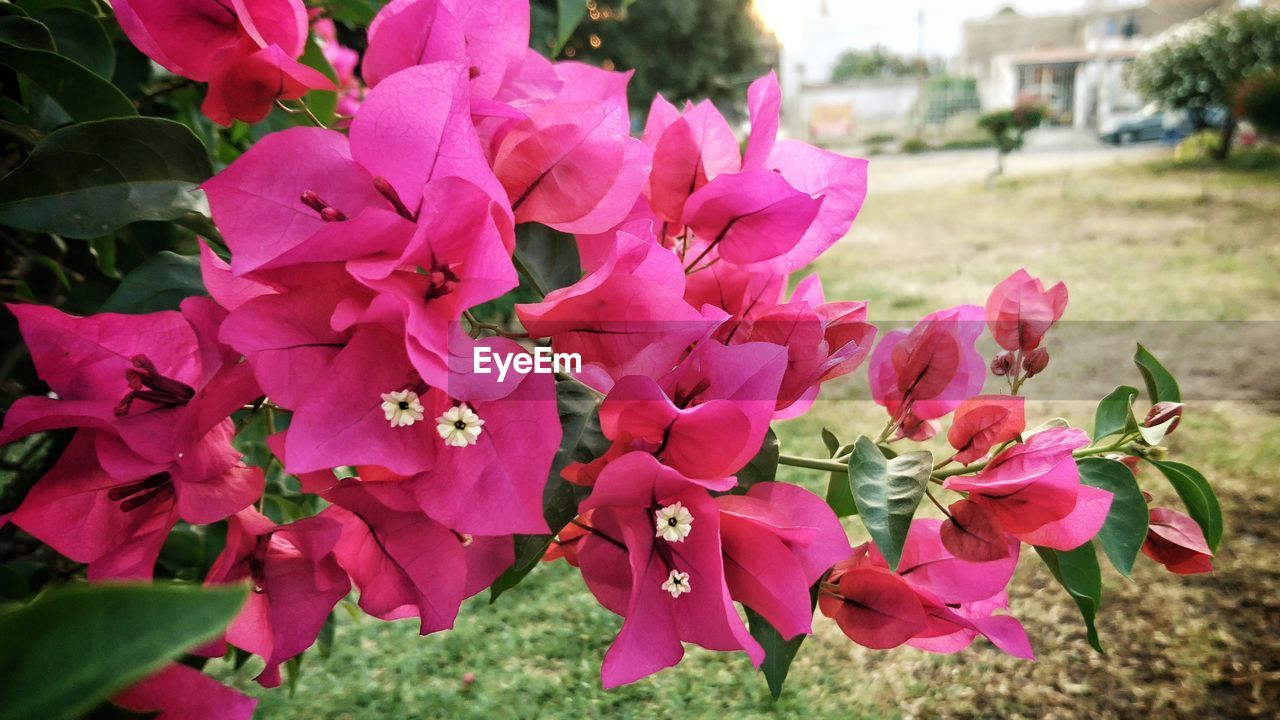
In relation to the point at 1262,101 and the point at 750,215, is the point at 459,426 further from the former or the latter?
the point at 1262,101

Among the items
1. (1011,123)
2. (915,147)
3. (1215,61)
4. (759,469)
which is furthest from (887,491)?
(915,147)

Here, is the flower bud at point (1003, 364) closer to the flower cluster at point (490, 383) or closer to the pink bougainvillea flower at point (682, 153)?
the flower cluster at point (490, 383)

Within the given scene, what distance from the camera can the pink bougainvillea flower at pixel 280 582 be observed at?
270 mm

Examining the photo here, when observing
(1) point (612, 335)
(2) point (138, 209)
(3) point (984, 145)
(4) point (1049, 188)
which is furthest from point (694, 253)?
(3) point (984, 145)

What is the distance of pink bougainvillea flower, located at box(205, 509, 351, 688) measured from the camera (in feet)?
0.88

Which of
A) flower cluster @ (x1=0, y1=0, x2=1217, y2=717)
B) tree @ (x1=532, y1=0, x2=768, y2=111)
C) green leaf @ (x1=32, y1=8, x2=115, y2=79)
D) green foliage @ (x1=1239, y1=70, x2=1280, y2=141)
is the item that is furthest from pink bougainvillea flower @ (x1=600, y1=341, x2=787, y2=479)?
green foliage @ (x1=1239, y1=70, x2=1280, y2=141)

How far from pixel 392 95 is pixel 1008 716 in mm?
1410

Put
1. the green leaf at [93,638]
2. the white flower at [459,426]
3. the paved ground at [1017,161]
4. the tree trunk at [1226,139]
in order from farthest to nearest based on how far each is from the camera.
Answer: the paved ground at [1017,161]
the tree trunk at [1226,139]
the white flower at [459,426]
the green leaf at [93,638]

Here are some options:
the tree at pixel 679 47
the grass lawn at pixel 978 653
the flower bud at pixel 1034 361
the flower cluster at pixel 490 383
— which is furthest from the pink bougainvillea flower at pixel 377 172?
the tree at pixel 679 47

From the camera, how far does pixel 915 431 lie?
367mm

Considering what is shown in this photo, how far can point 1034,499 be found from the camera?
277mm

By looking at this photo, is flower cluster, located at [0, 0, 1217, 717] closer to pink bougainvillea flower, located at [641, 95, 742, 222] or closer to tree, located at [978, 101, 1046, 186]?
pink bougainvillea flower, located at [641, 95, 742, 222]

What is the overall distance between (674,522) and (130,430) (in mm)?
164

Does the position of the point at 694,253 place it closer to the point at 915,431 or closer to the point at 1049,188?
the point at 915,431
